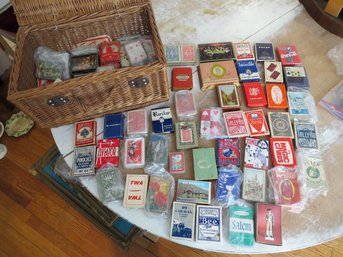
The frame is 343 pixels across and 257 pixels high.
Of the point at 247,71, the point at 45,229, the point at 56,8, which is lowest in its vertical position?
the point at 45,229

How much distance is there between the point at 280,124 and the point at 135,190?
1.73 feet

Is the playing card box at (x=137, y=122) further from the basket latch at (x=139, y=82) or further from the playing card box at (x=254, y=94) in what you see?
the playing card box at (x=254, y=94)

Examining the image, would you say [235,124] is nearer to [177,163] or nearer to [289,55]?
[177,163]

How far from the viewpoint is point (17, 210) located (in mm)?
1556

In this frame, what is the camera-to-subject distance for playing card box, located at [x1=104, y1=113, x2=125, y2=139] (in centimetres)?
96

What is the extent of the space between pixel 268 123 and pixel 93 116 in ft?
2.01

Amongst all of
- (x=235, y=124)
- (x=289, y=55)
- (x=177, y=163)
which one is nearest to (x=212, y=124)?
(x=235, y=124)

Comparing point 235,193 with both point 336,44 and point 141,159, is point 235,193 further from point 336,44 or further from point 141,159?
point 336,44

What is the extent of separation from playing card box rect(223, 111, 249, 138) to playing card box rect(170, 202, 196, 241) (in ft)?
0.90

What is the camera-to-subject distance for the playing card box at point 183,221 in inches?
31.6

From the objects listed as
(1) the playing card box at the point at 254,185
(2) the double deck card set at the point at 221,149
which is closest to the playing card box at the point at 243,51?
(2) the double deck card set at the point at 221,149

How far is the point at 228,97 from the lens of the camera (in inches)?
39.5

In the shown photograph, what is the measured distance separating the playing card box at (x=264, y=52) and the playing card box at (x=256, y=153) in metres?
0.35

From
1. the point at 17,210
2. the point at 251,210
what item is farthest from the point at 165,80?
the point at 17,210
